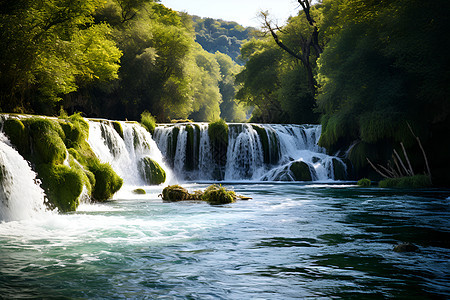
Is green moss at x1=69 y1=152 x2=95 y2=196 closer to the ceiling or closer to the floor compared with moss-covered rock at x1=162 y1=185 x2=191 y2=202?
closer to the ceiling

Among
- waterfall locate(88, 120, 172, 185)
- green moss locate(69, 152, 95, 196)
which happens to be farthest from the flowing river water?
waterfall locate(88, 120, 172, 185)

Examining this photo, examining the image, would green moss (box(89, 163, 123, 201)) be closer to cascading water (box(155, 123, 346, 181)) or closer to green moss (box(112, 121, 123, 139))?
green moss (box(112, 121, 123, 139))

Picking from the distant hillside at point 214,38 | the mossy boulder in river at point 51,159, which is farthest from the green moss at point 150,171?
the distant hillside at point 214,38

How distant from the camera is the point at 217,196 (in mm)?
15633

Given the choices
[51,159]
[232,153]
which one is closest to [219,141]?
[232,153]

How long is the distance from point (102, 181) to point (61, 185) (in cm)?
312

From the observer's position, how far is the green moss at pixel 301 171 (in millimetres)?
27531

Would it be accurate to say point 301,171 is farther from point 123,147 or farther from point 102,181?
point 102,181

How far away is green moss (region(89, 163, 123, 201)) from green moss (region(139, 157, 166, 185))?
6511mm

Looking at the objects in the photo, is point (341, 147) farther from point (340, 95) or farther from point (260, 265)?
point (260, 265)

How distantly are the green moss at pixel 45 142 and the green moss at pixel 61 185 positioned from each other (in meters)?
0.27

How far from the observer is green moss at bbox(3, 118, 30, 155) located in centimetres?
1272

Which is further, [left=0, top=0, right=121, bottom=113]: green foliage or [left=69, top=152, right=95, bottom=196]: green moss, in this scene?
[left=0, top=0, right=121, bottom=113]: green foliage

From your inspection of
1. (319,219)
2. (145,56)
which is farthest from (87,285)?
(145,56)
